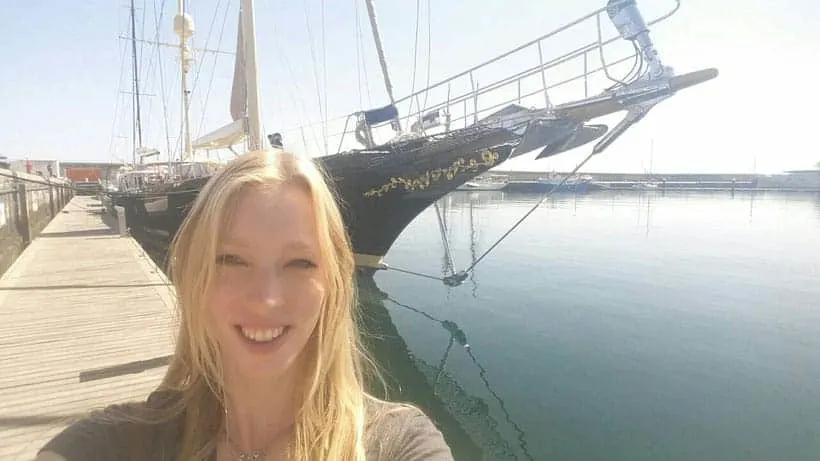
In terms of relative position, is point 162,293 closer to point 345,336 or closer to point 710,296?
point 345,336

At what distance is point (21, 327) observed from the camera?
6230mm

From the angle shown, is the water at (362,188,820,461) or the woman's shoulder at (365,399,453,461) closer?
the woman's shoulder at (365,399,453,461)

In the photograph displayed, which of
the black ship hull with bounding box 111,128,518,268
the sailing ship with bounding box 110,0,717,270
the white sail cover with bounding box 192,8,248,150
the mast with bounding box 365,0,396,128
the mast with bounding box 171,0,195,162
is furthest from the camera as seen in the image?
the mast with bounding box 171,0,195,162

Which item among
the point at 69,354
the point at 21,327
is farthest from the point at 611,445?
the point at 21,327

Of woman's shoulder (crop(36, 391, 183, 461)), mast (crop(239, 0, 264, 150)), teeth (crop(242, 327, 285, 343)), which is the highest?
mast (crop(239, 0, 264, 150))

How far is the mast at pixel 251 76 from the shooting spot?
31.6 ft

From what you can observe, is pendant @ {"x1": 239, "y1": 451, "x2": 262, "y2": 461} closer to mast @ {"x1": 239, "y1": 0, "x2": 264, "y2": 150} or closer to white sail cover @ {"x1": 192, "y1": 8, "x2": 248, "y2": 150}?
mast @ {"x1": 239, "y1": 0, "x2": 264, "y2": 150}

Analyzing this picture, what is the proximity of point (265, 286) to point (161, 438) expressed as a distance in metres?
0.54

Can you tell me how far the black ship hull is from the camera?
10.9m

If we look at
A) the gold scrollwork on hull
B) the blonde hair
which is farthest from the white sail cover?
the blonde hair

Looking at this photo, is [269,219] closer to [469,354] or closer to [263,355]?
[263,355]

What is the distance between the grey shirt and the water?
4.75 meters

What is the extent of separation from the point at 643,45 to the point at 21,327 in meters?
10.4

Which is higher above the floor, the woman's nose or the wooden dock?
the woman's nose
